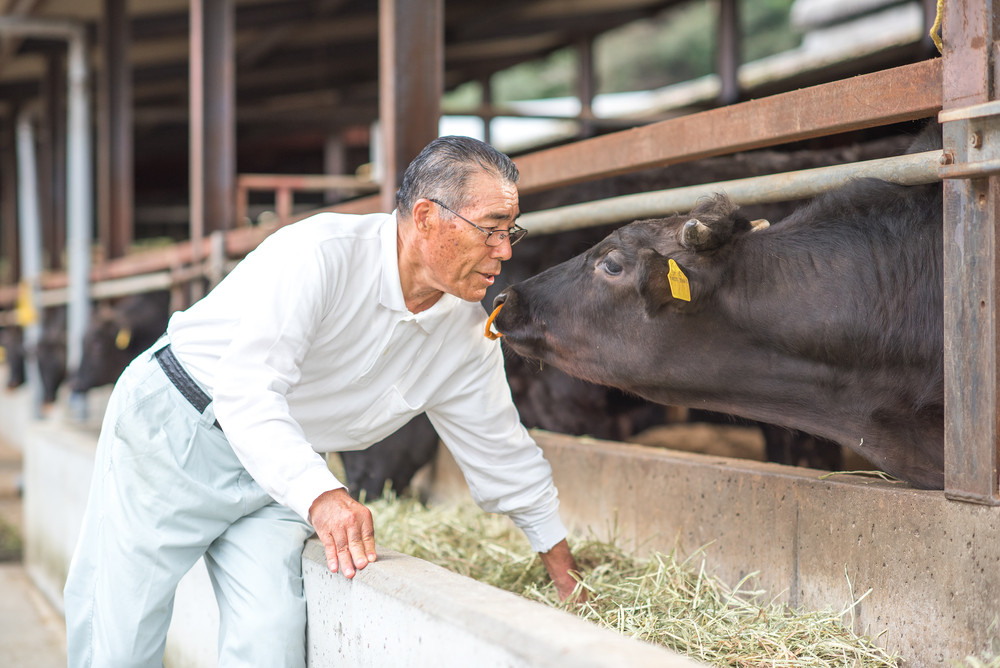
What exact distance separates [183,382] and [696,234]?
1394 millimetres

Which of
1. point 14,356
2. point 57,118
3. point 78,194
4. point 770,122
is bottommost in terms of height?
point 14,356

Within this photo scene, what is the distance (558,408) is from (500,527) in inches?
65.6

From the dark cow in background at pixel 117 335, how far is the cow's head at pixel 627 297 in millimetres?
6162

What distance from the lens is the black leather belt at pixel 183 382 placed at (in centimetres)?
264

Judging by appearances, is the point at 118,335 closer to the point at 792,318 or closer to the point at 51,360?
the point at 51,360

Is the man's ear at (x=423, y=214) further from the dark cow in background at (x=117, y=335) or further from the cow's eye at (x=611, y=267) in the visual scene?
the dark cow in background at (x=117, y=335)

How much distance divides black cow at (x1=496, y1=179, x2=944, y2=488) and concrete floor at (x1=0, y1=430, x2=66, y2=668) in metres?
2.78

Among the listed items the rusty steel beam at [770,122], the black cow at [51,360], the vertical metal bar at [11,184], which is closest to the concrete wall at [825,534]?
the rusty steel beam at [770,122]

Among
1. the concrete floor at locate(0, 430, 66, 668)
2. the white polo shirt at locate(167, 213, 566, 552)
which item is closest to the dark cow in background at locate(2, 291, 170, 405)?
the concrete floor at locate(0, 430, 66, 668)

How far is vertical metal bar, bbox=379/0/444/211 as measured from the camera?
4.42 meters

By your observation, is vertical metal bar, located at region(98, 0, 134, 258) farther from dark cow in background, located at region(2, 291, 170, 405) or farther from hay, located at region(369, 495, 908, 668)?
hay, located at region(369, 495, 908, 668)

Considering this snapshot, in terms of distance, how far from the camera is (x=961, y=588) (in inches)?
89.3

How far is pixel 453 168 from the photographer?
98.0 inches

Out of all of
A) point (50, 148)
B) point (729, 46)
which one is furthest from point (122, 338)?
point (729, 46)
